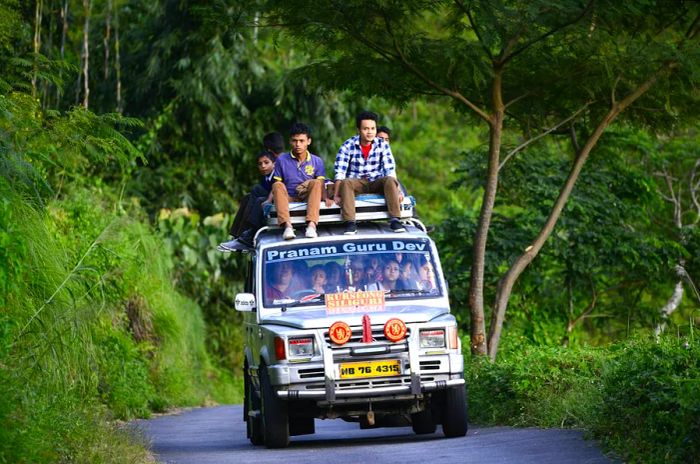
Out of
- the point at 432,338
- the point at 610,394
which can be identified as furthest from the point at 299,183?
the point at 610,394

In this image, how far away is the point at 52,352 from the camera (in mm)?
11719

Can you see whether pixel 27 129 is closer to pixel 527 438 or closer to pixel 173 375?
pixel 527 438

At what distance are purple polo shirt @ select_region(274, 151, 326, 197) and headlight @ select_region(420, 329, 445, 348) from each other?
2384 millimetres

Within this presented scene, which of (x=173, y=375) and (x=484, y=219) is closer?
(x=484, y=219)

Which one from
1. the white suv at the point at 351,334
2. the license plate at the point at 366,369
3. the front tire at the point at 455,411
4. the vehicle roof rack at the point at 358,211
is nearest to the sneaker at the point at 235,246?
the white suv at the point at 351,334

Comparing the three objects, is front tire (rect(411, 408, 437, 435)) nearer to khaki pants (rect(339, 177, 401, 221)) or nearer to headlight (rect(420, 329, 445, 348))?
headlight (rect(420, 329, 445, 348))

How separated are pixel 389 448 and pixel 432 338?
1.13 m

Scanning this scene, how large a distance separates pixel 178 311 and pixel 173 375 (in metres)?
1.41

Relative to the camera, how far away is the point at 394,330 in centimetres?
1284

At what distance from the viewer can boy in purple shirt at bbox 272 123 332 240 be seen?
46.0 feet

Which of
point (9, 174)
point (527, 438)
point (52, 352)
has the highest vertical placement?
point (9, 174)

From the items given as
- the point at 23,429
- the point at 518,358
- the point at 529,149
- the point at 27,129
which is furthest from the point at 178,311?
the point at 23,429

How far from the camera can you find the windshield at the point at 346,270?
13.7 metres

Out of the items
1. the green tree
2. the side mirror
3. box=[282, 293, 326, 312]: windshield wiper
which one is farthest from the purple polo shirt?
the green tree
